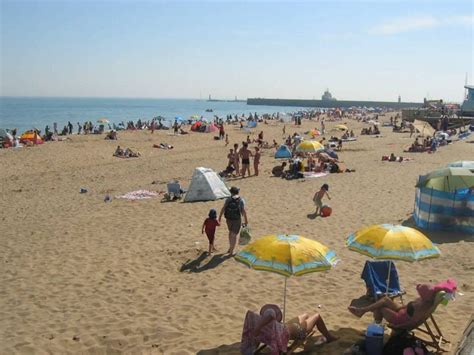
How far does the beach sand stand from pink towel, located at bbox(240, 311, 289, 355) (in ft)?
1.49

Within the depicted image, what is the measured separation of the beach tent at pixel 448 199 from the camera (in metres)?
9.40

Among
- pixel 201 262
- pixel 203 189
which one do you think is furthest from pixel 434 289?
pixel 203 189

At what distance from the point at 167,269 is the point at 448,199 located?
232 inches

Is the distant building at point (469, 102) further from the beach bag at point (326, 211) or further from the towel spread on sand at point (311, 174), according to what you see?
the beach bag at point (326, 211)

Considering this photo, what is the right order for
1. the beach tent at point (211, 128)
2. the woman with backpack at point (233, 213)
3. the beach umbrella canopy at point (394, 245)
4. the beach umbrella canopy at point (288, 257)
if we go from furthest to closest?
the beach tent at point (211, 128)
the woman with backpack at point (233, 213)
the beach umbrella canopy at point (394, 245)
the beach umbrella canopy at point (288, 257)

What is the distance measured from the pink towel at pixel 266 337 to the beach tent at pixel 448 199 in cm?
591

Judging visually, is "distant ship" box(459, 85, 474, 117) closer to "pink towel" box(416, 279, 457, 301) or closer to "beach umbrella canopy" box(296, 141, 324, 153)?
"beach umbrella canopy" box(296, 141, 324, 153)

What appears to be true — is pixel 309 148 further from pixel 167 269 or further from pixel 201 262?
pixel 167 269

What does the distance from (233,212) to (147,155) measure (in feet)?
62.3

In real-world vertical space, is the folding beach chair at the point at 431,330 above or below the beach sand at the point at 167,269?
above

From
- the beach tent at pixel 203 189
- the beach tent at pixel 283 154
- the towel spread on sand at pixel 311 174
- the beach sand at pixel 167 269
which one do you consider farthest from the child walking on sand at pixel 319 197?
the beach tent at pixel 283 154

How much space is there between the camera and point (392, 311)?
4945 millimetres

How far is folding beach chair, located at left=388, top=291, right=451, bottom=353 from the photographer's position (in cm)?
467

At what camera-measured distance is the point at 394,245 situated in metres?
5.11
